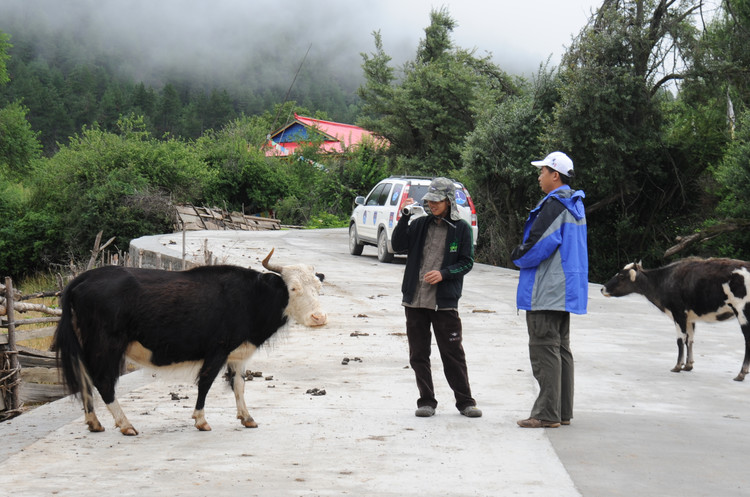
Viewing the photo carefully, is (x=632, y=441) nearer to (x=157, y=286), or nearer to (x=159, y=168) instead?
(x=157, y=286)

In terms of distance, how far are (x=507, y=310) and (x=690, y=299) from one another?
16.1 feet

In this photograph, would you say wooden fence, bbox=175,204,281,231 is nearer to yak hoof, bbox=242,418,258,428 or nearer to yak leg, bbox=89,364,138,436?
yak leg, bbox=89,364,138,436

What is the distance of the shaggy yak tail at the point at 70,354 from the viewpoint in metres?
6.34

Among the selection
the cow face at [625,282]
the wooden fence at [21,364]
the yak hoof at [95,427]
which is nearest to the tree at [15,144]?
the wooden fence at [21,364]

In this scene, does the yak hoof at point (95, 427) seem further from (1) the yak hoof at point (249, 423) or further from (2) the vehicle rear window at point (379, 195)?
(2) the vehicle rear window at point (379, 195)

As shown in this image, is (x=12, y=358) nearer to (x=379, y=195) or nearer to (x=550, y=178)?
(x=550, y=178)

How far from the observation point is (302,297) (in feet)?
22.2

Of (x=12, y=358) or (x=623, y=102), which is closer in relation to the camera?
(x=12, y=358)

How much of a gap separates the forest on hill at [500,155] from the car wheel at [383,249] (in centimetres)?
548

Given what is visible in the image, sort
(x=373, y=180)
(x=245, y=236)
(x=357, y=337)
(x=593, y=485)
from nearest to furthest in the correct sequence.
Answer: (x=593, y=485) → (x=357, y=337) → (x=245, y=236) → (x=373, y=180)

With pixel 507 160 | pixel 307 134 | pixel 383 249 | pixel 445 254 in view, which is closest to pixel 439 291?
pixel 445 254

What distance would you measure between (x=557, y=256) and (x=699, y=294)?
3555 millimetres

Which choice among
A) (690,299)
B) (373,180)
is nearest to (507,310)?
(690,299)

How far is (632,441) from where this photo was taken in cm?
618
